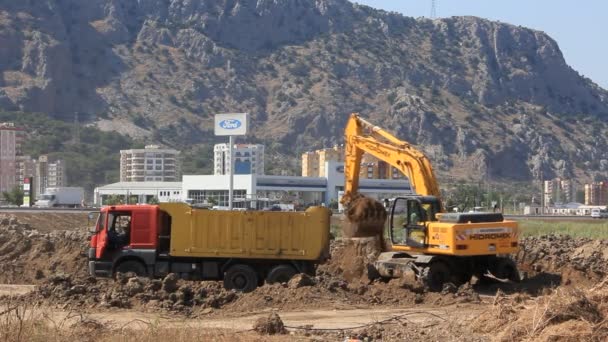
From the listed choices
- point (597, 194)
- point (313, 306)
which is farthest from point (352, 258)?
point (597, 194)

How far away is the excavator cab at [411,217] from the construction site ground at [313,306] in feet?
5.21

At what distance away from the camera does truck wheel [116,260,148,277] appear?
977 inches

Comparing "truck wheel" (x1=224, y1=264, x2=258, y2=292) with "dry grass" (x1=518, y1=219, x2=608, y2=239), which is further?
"dry grass" (x1=518, y1=219, x2=608, y2=239)

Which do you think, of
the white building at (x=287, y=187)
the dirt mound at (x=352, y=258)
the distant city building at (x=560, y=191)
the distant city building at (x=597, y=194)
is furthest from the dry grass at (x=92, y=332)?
the distant city building at (x=597, y=194)

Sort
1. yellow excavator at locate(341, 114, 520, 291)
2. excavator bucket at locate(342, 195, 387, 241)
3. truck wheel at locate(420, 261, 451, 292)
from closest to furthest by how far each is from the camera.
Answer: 1. truck wheel at locate(420, 261, 451, 292)
2. yellow excavator at locate(341, 114, 520, 291)
3. excavator bucket at locate(342, 195, 387, 241)

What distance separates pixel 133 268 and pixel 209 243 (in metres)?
2.05

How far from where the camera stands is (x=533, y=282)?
2712cm

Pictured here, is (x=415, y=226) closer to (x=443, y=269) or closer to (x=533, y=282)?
(x=443, y=269)

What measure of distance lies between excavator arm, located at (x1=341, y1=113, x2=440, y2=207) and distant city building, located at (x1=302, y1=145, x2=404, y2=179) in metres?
90.2

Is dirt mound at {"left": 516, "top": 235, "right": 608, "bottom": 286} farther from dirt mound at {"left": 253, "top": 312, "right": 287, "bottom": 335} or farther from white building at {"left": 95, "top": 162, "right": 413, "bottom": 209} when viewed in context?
white building at {"left": 95, "top": 162, "right": 413, "bottom": 209}

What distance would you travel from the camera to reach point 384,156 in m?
33.1

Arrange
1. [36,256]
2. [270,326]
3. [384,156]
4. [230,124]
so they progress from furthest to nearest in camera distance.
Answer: [230,124] → [36,256] → [384,156] → [270,326]

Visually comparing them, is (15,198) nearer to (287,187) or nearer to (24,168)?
(287,187)

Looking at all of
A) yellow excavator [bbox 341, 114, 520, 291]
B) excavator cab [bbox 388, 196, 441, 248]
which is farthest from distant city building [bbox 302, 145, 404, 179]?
yellow excavator [bbox 341, 114, 520, 291]
